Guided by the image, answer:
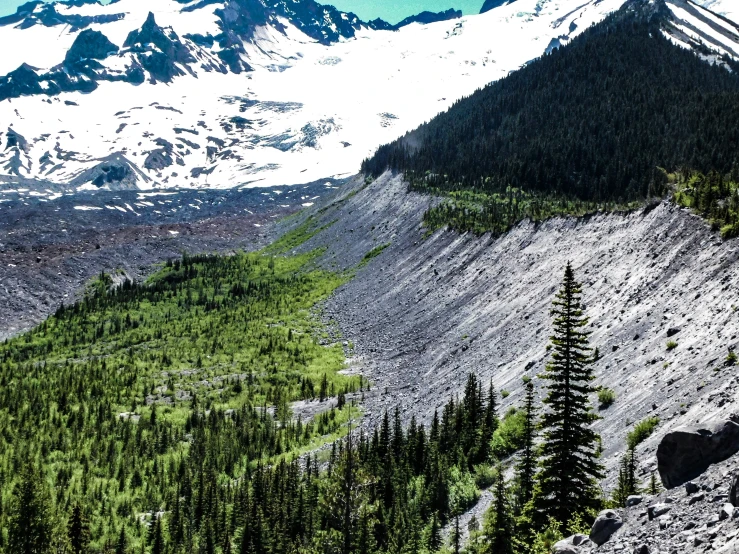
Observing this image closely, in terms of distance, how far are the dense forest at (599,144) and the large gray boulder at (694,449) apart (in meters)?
76.4

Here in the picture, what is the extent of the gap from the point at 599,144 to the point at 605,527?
490 ft

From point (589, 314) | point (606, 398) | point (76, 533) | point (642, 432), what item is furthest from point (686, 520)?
point (589, 314)

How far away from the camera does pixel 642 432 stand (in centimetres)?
3112

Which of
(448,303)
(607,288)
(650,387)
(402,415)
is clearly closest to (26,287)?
(448,303)

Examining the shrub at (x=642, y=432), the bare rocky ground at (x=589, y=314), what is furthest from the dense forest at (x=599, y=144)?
the shrub at (x=642, y=432)

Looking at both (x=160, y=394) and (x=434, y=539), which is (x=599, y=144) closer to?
(x=160, y=394)

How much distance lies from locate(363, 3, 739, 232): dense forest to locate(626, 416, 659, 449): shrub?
205 feet

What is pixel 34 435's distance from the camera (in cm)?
7475

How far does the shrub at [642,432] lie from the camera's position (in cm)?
3075

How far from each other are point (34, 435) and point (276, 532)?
143 ft

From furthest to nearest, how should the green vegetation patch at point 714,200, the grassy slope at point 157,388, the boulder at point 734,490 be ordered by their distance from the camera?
the grassy slope at point 157,388 < the green vegetation patch at point 714,200 < the boulder at point 734,490

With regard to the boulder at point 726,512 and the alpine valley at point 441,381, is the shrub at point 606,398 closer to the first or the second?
the alpine valley at point 441,381

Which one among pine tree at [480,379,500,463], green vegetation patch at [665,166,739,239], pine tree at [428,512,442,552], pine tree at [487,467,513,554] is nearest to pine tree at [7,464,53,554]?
pine tree at [428,512,442,552]

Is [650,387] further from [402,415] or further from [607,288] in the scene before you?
[402,415]
